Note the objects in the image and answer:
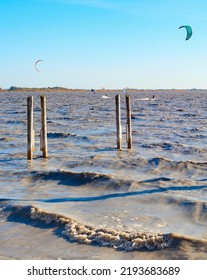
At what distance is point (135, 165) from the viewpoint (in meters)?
16.7

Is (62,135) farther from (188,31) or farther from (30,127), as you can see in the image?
(188,31)

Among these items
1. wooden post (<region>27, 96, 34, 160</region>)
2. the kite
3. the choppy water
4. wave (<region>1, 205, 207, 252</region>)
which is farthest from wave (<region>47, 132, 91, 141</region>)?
wave (<region>1, 205, 207, 252</region>)

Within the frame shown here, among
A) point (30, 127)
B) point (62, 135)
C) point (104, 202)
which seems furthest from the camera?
point (62, 135)

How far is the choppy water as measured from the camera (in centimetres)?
859

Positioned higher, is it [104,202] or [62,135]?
[62,135]

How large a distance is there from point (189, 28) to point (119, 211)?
12920 millimetres

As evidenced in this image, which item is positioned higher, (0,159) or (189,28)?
(189,28)

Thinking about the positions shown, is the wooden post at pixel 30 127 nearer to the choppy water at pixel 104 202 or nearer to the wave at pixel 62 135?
the choppy water at pixel 104 202

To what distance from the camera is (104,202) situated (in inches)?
463

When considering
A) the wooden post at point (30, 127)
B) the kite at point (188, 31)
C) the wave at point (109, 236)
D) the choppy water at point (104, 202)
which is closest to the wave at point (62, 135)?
the choppy water at point (104, 202)

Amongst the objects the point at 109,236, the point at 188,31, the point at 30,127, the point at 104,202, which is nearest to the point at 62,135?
the point at 30,127
